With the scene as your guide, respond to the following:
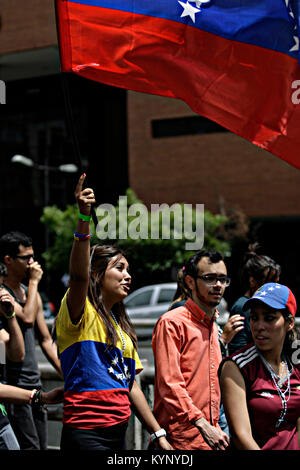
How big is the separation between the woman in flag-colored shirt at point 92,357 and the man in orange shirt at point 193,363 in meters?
0.15

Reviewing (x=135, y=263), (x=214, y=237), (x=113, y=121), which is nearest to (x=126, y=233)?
(x=135, y=263)

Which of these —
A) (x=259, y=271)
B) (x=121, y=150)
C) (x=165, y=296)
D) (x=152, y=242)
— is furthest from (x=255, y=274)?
(x=121, y=150)

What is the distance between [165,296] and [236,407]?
577 inches

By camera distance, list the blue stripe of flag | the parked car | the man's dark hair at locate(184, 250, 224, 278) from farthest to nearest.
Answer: the parked car
the man's dark hair at locate(184, 250, 224, 278)
the blue stripe of flag

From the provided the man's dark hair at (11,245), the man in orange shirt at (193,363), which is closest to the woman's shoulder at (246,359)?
the man in orange shirt at (193,363)

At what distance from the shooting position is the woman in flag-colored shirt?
311 centimetres

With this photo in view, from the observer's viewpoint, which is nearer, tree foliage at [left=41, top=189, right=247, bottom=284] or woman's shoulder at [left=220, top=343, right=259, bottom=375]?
woman's shoulder at [left=220, top=343, right=259, bottom=375]

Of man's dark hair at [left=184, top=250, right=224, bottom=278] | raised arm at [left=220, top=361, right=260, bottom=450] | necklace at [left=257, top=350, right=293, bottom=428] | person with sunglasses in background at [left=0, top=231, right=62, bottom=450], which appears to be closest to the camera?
raised arm at [left=220, top=361, right=260, bottom=450]

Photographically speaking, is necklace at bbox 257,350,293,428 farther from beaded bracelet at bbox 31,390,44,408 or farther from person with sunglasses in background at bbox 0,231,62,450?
person with sunglasses in background at bbox 0,231,62,450

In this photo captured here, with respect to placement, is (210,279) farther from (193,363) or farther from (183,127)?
(183,127)

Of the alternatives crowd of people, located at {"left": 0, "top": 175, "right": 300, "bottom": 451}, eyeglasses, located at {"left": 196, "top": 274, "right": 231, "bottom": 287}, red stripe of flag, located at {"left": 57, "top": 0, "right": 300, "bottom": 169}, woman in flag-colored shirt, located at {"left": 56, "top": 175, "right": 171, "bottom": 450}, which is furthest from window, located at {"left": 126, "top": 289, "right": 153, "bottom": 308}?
woman in flag-colored shirt, located at {"left": 56, "top": 175, "right": 171, "bottom": 450}

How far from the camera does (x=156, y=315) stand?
1670cm

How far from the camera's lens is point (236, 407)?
2711 millimetres

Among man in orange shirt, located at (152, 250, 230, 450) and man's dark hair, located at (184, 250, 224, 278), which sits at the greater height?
man's dark hair, located at (184, 250, 224, 278)
